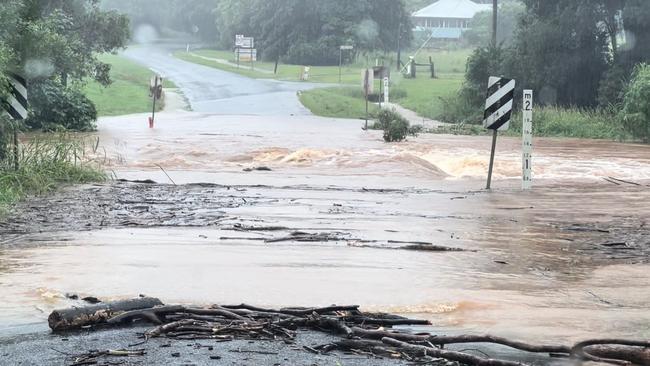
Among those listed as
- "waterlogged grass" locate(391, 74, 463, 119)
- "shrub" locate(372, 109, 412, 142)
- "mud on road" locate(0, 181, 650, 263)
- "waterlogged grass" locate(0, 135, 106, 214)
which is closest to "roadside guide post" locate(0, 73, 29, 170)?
"waterlogged grass" locate(0, 135, 106, 214)

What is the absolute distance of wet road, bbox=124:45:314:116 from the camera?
49.4m

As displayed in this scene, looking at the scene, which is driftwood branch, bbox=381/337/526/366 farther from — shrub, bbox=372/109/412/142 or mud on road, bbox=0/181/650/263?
shrub, bbox=372/109/412/142

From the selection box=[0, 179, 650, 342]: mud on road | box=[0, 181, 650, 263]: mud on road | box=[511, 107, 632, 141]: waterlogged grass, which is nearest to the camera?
box=[0, 179, 650, 342]: mud on road

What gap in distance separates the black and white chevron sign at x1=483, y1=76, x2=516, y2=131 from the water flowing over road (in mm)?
1276

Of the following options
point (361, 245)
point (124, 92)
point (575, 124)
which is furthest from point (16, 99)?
point (124, 92)

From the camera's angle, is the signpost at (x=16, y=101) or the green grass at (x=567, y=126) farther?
the green grass at (x=567, y=126)

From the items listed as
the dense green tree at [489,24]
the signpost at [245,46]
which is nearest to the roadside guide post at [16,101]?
the signpost at [245,46]

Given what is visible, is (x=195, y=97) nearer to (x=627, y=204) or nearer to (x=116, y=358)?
(x=627, y=204)

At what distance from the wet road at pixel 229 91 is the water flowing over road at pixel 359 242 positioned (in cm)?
2626

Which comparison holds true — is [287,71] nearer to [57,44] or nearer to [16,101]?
[57,44]

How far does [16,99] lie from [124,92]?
4250 centimetres

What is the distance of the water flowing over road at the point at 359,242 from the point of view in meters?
7.31

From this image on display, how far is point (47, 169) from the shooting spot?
1605 cm

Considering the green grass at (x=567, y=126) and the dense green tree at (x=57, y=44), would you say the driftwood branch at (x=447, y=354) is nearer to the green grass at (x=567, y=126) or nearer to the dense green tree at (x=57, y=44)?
Result: the dense green tree at (x=57, y=44)
